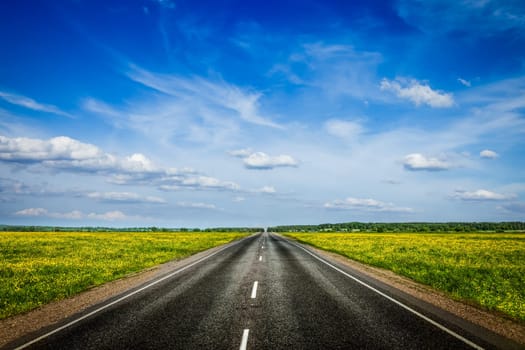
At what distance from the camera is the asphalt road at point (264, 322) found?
20.6 feet

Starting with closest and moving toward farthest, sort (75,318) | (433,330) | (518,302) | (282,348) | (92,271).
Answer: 1. (282,348)
2. (433,330)
3. (75,318)
4. (518,302)
5. (92,271)

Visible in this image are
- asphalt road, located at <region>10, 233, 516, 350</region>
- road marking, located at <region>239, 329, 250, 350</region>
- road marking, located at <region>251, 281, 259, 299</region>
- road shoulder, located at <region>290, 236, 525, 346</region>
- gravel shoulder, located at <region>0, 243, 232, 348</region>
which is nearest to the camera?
road marking, located at <region>239, 329, 250, 350</region>

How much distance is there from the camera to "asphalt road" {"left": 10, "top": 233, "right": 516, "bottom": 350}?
6.27 metres

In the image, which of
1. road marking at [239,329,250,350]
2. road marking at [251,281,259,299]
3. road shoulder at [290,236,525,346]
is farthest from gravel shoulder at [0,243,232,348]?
road shoulder at [290,236,525,346]

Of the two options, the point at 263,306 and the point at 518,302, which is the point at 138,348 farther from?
the point at 518,302

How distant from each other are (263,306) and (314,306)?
4.55 ft

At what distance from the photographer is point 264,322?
748 cm

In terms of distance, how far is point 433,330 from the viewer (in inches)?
278

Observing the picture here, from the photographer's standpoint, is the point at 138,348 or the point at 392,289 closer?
the point at 138,348

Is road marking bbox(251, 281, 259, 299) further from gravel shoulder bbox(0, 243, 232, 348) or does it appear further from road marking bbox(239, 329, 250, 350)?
gravel shoulder bbox(0, 243, 232, 348)

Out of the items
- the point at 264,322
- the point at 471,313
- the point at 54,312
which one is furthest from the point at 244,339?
the point at 471,313

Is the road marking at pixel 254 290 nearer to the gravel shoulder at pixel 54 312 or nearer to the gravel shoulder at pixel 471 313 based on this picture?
the gravel shoulder at pixel 54 312

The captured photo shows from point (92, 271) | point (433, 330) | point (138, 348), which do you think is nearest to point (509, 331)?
point (433, 330)

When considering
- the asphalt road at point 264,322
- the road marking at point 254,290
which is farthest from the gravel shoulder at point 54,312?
the road marking at point 254,290
